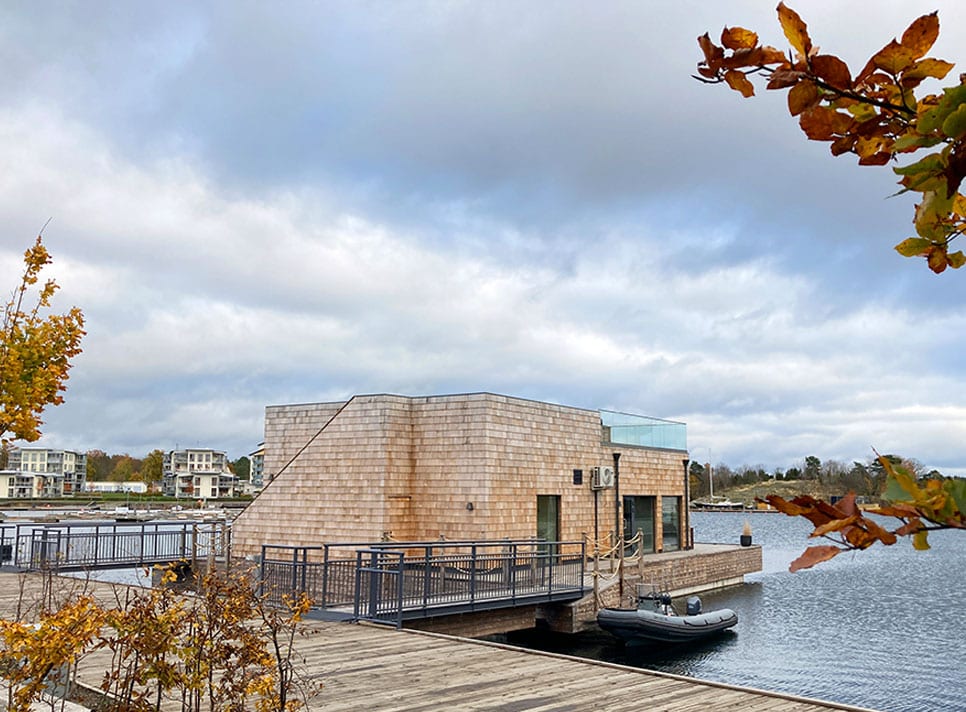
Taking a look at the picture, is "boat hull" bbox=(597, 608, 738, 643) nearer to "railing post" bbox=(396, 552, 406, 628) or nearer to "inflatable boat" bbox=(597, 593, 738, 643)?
"inflatable boat" bbox=(597, 593, 738, 643)

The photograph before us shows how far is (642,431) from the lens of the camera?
2736 centimetres

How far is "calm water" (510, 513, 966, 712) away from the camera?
15078mm

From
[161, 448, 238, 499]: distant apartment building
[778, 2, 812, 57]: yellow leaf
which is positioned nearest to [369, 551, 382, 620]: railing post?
[778, 2, 812, 57]: yellow leaf

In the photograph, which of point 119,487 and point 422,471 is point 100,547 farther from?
point 119,487

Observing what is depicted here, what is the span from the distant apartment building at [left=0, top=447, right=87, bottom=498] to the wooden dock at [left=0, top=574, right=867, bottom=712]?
14167 cm

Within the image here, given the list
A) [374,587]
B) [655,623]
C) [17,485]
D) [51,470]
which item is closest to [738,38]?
[374,587]

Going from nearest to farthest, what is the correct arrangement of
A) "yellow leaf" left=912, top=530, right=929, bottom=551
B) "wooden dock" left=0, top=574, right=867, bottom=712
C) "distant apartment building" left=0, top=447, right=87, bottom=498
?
"yellow leaf" left=912, top=530, right=929, bottom=551 < "wooden dock" left=0, top=574, right=867, bottom=712 < "distant apartment building" left=0, top=447, right=87, bottom=498

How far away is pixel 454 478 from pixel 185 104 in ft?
35.6

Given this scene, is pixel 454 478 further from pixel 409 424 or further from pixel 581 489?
pixel 581 489

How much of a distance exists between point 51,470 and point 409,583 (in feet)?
515

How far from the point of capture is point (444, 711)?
286 inches

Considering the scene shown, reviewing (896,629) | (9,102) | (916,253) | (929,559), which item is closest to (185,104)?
(9,102)

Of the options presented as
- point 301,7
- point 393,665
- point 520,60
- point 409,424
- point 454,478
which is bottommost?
point 393,665

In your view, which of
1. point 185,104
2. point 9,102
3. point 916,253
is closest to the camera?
point 916,253
